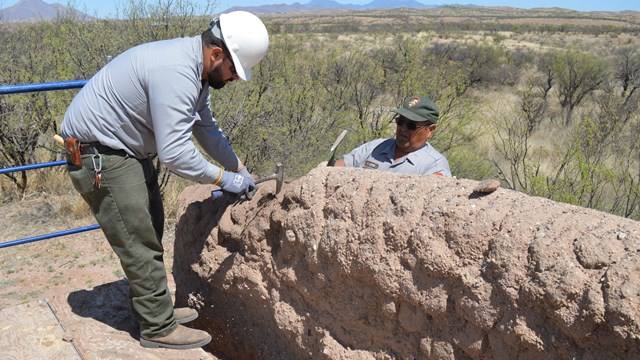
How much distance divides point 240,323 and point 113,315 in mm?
943

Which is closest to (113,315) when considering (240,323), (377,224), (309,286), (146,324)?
(146,324)

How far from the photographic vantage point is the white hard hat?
2.77 metres

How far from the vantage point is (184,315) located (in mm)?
3602

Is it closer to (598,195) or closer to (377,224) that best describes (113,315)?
(377,224)

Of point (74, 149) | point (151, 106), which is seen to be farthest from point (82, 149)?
point (151, 106)

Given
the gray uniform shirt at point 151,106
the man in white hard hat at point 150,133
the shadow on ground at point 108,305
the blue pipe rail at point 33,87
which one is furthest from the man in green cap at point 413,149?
the blue pipe rail at point 33,87

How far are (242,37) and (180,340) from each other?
1.81 m

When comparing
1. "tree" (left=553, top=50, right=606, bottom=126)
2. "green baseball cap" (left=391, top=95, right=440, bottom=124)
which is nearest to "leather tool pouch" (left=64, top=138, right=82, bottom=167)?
"green baseball cap" (left=391, top=95, right=440, bottom=124)

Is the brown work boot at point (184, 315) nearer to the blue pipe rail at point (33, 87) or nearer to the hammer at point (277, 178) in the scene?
the hammer at point (277, 178)

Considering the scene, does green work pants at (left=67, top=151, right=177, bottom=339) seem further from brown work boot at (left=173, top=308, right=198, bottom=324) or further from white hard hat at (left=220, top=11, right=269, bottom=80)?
white hard hat at (left=220, top=11, right=269, bottom=80)

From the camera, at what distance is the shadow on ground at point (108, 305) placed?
374cm

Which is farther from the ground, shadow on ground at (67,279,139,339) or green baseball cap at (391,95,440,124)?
green baseball cap at (391,95,440,124)

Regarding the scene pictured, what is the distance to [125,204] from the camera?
3.08 meters

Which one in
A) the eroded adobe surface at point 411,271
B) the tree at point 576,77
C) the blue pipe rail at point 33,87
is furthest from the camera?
the tree at point 576,77
